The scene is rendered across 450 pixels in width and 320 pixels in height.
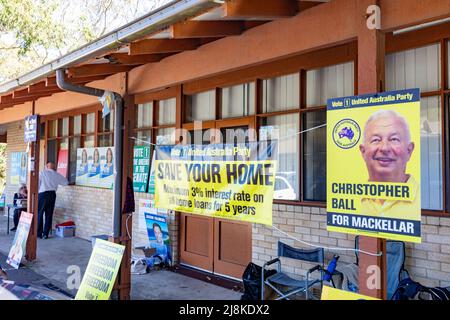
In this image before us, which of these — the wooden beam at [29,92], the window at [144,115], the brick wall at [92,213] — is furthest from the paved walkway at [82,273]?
the wooden beam at [29,92]

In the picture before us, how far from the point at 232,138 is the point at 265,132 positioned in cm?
58

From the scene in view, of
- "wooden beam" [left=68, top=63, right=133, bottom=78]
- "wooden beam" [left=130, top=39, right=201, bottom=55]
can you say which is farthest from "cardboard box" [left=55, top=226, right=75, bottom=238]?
"wooden beam" [left=130, top=39, right=201, bottom=55]

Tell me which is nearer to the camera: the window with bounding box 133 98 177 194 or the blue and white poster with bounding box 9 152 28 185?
the window with bounding box 133 98 177 194

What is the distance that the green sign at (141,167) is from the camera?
7594mm

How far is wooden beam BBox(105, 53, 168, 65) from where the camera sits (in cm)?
484

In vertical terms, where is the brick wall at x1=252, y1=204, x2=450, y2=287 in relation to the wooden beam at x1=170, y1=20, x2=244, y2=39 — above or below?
below

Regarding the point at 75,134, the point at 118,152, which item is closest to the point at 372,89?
the point at 118,152

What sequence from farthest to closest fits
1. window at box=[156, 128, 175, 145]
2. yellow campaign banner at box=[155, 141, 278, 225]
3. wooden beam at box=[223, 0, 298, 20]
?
window at box=[156, 128, 175, 145], yellow campaign banner at box=[155, 141, 278, 225], wooden beam at box=[223, 0, 298, 20]

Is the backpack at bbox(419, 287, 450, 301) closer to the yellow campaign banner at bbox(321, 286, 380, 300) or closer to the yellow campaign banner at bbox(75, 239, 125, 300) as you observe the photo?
the yellow campaign banner at bbox(321, 286, 380, 300)

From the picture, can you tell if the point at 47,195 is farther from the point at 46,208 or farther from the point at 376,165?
the point at 376,165

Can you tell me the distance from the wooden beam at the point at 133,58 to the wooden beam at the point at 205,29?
121 cm

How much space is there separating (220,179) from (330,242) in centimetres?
153

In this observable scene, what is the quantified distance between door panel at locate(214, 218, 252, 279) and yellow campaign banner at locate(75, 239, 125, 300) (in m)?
1.84
